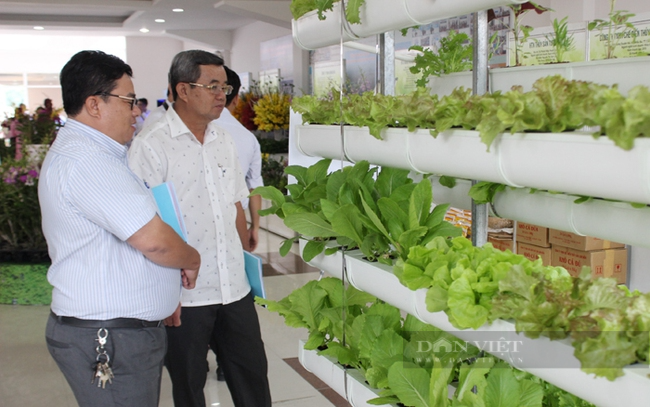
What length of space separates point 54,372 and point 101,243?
8.22 ft

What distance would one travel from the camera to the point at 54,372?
400 cm

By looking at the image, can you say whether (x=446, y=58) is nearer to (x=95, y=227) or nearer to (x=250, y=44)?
(x=95, y=227)

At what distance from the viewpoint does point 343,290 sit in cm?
169

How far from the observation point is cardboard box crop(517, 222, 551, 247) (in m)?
2.99

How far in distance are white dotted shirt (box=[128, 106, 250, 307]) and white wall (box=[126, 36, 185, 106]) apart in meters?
15.4

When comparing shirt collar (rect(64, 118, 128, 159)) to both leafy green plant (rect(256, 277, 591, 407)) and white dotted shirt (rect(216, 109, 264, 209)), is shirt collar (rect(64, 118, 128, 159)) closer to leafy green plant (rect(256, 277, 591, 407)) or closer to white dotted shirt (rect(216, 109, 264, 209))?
leafy green plant (rect(256, 277, 591, 407))

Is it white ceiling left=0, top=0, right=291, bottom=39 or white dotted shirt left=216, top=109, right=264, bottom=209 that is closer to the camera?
white dotted shirt left=216, top=109, right=264, bottom=209

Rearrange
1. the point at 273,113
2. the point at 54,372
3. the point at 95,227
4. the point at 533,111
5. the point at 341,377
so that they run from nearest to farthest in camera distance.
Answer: the point at 533,111, the point at 341,377, the point at 95,227, the point at 54,372, the point at 273,113

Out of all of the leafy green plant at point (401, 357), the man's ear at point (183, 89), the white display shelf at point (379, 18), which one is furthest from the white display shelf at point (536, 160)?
the man's ear at point (183, 89)

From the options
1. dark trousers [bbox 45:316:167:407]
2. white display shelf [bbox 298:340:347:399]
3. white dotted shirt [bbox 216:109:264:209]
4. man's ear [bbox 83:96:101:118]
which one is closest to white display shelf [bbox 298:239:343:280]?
white display shelf [bbox 298:340:347:399]

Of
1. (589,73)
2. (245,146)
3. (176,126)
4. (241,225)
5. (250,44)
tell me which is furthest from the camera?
(250,44)

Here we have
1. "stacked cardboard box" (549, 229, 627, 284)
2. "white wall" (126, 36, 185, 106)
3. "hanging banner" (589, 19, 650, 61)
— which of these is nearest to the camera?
"hanging banner" (589, 19, 650, 61)

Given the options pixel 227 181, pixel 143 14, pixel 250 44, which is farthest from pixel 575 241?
pixel 250 44

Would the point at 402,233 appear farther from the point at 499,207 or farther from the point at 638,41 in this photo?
the point at 638,41
